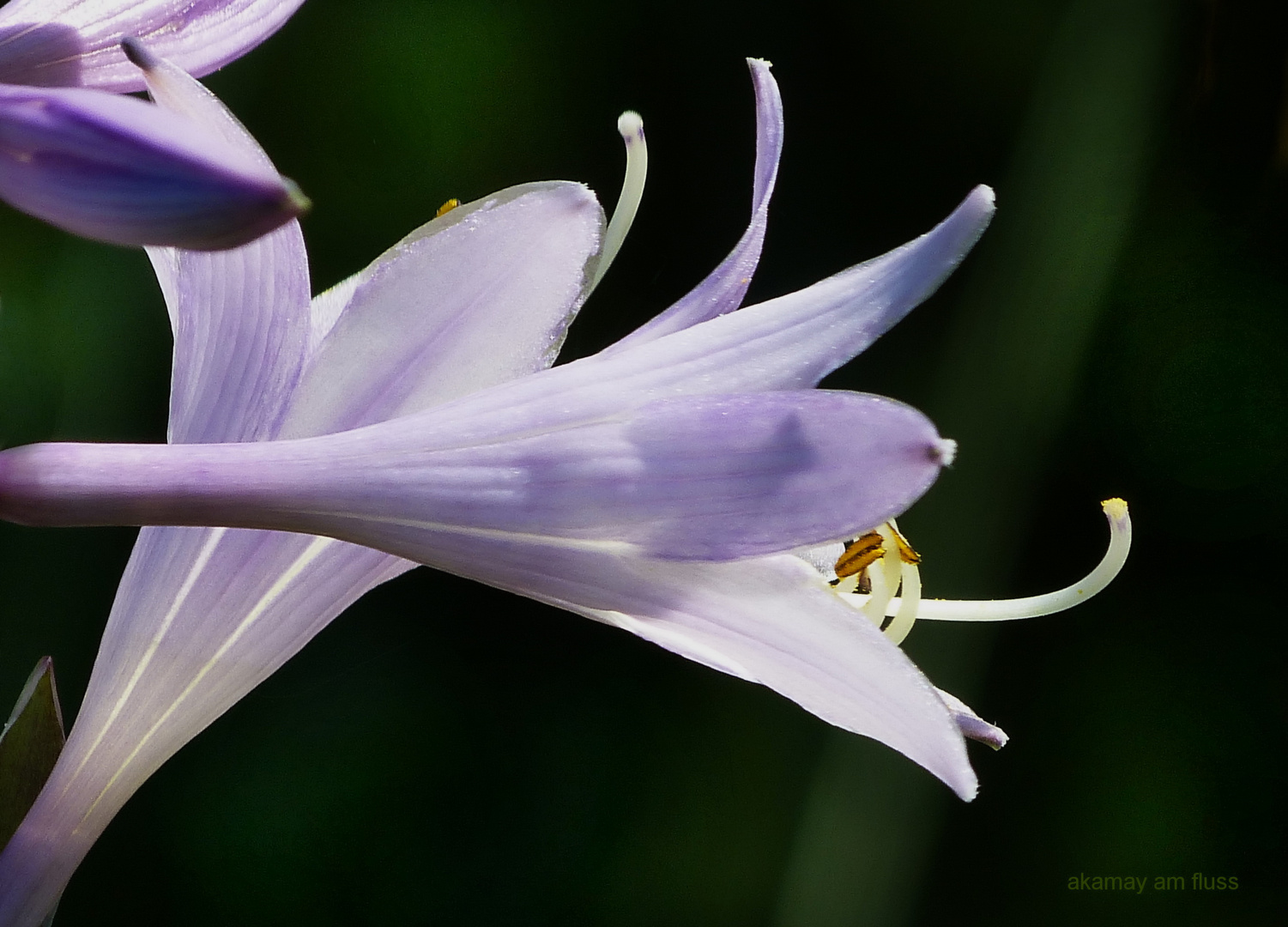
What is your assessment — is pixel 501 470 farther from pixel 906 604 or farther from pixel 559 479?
pixel 906 604

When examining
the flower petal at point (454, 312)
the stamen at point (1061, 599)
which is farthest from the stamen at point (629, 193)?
→ the stamen at point (1061, 599)

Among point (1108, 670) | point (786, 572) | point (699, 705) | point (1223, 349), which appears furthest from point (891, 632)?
point (1223, 349)

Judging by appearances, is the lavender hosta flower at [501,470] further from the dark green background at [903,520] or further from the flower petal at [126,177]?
the dark green background at [903,520]

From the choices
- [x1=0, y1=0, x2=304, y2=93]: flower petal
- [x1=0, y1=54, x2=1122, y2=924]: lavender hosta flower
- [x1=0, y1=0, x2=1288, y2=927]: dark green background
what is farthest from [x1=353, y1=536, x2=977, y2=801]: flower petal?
[x1=0, y1=0, x2=1288, y2=927]: dark green background

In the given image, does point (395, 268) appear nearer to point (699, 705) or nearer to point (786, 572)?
point (786, 572)

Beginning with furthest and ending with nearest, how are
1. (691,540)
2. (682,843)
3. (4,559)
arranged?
(682,843) → (4,559) → (691,540)

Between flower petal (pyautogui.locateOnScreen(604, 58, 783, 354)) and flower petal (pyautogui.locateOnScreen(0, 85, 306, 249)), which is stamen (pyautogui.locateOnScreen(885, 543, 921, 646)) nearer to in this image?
flower petal (pyautogui.locateOnScreen(604, 58, 783, 354))
